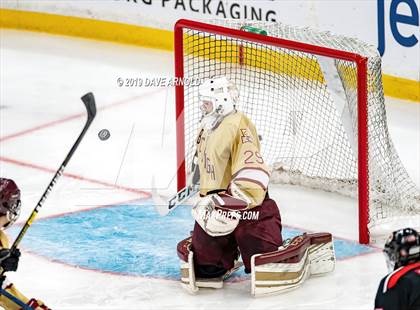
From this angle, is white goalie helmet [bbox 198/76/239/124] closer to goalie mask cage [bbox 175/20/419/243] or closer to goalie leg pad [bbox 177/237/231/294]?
goalie leg pad [bbox 177/237/231/294]

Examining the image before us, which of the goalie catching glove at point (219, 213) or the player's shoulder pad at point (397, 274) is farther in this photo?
the goalie catching glove at point (219, 213)

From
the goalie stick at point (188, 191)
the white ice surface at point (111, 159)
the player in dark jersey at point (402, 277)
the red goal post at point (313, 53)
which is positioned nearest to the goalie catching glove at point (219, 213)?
the white ice surface at point (111, 159)

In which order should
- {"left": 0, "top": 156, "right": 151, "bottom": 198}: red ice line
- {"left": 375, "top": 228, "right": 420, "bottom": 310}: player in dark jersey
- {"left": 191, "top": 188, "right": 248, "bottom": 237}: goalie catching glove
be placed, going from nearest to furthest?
{"left": 375, "top": 228, "right": 420, "bottom": 310}: player in dark jersey → {"left": 191, "top": 188, "right": 248, "bottom": 237}: goalie catching glove → {"left": 0, "top": 156, "right": 151, "bottom": 198}: red ice line

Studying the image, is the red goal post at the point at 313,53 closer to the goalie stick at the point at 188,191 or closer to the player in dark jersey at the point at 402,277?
the goalie stick at the point at 188,191

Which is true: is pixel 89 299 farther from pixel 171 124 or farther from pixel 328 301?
pixel 171 124

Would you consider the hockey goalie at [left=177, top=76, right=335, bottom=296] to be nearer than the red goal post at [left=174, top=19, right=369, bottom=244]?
Yes

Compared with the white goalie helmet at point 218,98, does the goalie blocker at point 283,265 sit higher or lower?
lower

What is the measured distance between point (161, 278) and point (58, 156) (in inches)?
64.6

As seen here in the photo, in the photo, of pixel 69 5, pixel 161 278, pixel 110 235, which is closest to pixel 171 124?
pixel 110 235

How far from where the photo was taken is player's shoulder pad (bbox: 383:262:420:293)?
3.15 metres

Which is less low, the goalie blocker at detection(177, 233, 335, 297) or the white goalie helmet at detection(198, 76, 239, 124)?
the white goalie helmet at detection(198, 76, 239, 124)

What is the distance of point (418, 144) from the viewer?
638 centimetres

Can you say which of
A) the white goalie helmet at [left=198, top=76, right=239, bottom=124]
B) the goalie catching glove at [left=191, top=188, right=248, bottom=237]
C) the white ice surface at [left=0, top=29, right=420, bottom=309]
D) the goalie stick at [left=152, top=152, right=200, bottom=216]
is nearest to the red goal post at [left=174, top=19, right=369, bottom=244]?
the white ice surface at [left=0, top=29, right=420, bottom=309]

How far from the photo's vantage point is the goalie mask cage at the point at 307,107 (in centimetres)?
528
